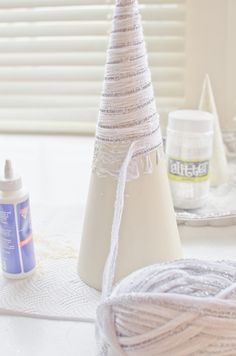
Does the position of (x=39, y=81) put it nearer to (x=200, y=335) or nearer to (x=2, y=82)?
(x=2, y=82)

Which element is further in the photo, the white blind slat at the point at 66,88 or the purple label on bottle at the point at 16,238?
the white blind slat at the point at 66,88

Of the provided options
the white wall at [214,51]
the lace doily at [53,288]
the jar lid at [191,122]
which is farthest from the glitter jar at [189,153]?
the white wall at [214,51]

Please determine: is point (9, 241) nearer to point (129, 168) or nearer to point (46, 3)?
point (129, 168)

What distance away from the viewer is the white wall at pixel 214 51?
870 mm

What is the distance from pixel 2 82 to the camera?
3.28 feet

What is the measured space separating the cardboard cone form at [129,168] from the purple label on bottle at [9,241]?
2.8 inches

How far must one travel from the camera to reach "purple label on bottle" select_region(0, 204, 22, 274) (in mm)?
510

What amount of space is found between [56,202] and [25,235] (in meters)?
0.20

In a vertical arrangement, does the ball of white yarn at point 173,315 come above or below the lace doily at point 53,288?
above

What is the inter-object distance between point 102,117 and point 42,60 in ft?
1.71

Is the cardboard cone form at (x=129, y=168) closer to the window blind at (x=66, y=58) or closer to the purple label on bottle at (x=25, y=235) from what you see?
the purple label on bottle at (x=25, y=235)

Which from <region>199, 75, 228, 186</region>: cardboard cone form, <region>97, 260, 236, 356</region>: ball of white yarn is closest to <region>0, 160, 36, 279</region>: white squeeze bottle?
<region>97, 260, 236, 356</region>: ball of white yarn

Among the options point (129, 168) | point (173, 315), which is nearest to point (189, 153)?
point (129, 168)

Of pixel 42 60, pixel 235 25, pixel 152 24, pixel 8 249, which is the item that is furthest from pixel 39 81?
pixel 8 249
